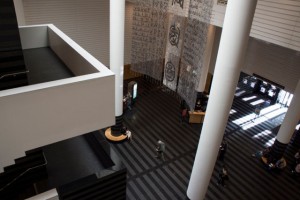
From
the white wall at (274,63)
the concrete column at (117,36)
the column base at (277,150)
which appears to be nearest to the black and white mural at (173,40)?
the concrete column at (117,36)

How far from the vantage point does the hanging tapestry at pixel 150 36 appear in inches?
354

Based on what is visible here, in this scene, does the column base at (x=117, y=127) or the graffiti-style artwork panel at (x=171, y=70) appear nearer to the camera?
the graffiti-style artwork panel at (x=171, y=70)

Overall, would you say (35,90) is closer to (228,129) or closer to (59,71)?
(59,71)

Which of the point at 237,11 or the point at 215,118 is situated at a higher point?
the point at 237,11

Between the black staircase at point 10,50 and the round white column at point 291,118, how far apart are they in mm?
9304

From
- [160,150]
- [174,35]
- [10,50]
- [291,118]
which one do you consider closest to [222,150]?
[160,150]

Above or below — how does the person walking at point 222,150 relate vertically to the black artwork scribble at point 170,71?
below

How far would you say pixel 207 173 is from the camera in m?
7.92

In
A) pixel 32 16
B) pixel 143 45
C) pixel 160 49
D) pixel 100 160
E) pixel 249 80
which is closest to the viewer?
pixel 100 160

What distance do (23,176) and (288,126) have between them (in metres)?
9.73

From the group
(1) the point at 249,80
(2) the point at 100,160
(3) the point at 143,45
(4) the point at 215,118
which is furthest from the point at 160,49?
(1) the point at 249,80

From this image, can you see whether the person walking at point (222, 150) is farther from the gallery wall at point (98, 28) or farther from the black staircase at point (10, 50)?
the black staircase at point (10, 50)

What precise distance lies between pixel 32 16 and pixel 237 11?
10216 millimetres

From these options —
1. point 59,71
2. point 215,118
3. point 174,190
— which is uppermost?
point 59,71
